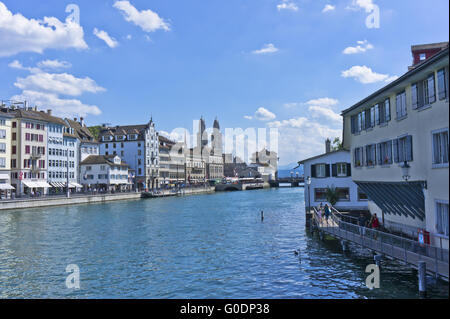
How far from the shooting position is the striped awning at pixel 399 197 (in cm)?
2229

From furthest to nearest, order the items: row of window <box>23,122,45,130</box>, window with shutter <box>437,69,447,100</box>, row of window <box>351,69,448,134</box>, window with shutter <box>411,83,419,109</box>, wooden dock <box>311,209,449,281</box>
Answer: row of window <box>23,122,45,130</box> < window with shutter <box>411,83,419,109</box> < row of window <box>351,69,448,134</box> < window with shutter <box>437,69,447,100</box> < wooden dock <box>311,209,449,281</box>

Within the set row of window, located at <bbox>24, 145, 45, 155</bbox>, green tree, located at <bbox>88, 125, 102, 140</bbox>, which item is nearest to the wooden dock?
row of window, located at <bbox>24, 145, 45, 155</bbox>

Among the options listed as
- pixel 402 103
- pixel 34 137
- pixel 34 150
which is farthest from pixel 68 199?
pixel 402 103

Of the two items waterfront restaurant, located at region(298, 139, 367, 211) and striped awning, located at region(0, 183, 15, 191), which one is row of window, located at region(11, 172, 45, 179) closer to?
striped awning, located at region(0, 183, 15, 191)

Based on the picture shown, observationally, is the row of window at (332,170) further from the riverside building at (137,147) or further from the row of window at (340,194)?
the riverside building at (137,147)

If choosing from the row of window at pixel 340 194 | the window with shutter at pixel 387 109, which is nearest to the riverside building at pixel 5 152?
the row of window at pixel 340 194

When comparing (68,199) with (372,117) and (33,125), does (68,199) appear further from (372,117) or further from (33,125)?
(372,117)

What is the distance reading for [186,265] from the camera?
27688 millimetres

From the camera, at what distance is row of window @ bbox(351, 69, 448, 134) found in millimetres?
18281

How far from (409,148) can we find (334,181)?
23.3 metres

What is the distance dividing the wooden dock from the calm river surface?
940 millimetres

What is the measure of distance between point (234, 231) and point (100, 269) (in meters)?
20.4

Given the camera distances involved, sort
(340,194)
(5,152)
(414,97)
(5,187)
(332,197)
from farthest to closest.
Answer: (5,152) < (5,187) < (340,194) < (332,197) < (414,97)
